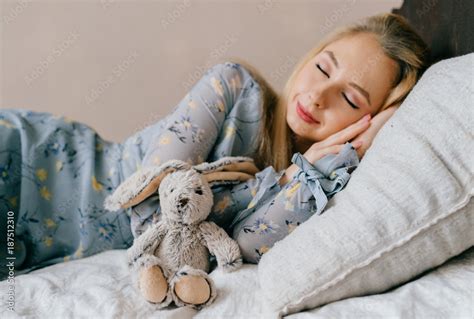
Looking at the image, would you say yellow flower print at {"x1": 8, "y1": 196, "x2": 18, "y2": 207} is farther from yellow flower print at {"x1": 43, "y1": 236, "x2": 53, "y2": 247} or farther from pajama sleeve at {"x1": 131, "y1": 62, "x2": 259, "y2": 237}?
pajama sleeve at {"x1": 131, "y1": 62, "x2": 259, "y2": 237}

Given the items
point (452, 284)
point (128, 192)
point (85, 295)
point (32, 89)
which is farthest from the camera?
point (32, 89)

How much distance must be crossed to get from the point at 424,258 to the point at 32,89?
5.37 feet

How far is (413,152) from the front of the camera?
763 mm

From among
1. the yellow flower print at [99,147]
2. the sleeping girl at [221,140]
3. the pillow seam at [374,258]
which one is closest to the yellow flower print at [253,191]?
the sleeping girl at [221,140]

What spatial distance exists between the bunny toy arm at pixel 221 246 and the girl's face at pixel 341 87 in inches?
13.3

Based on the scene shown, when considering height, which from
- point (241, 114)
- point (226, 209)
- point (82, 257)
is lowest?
point (82, 257)

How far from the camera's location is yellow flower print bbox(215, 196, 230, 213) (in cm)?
104

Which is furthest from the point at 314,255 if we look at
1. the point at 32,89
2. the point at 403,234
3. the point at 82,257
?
the point at 32,89

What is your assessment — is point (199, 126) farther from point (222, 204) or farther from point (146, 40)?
point (146, 40)

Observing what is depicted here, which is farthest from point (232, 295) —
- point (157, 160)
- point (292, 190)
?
point (157, 160)

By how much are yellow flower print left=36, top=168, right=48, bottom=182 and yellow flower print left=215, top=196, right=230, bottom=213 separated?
453 millimetres

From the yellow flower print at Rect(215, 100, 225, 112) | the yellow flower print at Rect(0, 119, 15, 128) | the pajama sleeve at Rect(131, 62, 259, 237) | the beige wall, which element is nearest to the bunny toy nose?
the pajama sleeve at Rect(131, 62, 259, 237)

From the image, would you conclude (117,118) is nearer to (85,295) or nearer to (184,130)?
(184,130)

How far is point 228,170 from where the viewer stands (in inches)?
42.3
